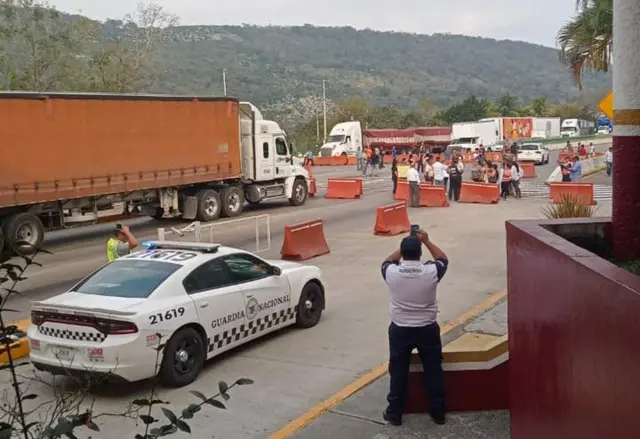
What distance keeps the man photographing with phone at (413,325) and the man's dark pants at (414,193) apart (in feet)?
62.1

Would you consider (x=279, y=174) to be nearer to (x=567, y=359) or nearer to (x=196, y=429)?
(x=196, y=429)

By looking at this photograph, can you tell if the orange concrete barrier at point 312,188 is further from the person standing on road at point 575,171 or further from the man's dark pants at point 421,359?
the man's dark pants at point 421,359

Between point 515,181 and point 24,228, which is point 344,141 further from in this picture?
point 24,228

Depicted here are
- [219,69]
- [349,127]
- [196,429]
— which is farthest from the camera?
[219,69]

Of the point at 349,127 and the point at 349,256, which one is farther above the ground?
Result: the point at 349,127

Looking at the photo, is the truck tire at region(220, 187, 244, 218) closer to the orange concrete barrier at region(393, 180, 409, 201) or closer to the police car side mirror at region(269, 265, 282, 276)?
the orange concrete barrier at region(393, 180, 409, 201)

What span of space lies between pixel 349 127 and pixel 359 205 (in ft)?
103

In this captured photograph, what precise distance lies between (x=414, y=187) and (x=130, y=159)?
9753 mm

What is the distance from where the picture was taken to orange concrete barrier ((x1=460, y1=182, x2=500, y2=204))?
85.0ft

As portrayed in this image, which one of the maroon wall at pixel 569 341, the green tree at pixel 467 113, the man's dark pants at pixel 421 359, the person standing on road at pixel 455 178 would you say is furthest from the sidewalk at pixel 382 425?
the green tree at pixel 467 113

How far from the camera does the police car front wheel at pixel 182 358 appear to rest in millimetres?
7535

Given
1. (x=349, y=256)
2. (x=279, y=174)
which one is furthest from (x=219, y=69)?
(x=349, y=256)

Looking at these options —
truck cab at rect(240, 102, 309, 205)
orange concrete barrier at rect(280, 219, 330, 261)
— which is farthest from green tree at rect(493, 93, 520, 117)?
orange concrete barrier at rect(280, 219, 330, 261)

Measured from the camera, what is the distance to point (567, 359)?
4.11 meters
